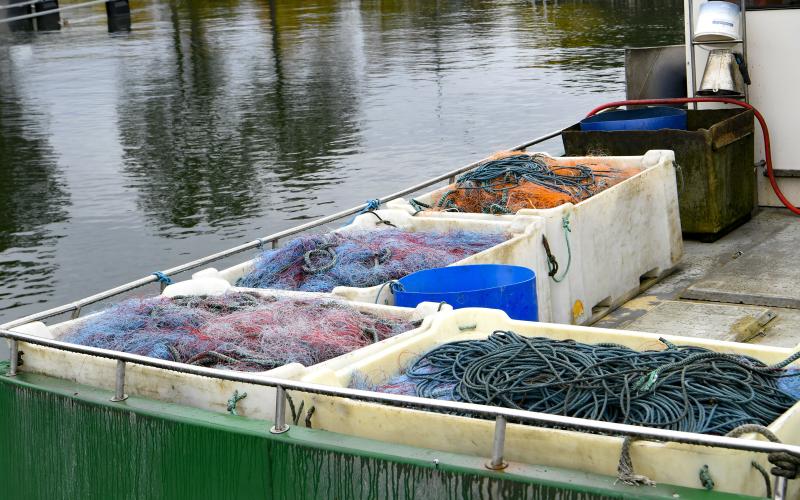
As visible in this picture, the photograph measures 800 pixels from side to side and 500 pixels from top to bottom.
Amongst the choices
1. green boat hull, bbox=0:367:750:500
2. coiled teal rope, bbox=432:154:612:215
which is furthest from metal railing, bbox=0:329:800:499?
coiled teal rope, bbox=432:154:612:215

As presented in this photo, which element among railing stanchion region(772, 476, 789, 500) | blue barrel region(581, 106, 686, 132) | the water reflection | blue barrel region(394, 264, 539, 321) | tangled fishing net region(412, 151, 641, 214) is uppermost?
blue barrel region(581, 106, 686, 132)

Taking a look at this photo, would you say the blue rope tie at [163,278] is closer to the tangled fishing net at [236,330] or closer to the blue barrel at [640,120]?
the tangled fishing net at [236,330]

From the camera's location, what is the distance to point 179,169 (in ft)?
59.7

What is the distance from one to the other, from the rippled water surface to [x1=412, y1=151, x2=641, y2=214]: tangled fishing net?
5952mm

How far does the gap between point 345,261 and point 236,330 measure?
4.14ft

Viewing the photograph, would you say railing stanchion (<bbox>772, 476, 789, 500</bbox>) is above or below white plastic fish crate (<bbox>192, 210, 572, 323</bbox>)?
below

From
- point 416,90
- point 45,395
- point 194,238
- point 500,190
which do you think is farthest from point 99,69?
point 45,395

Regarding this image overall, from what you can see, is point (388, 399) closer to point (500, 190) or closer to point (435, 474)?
point (435, 474)

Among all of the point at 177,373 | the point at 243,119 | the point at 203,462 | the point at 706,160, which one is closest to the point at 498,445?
the point at 203,462

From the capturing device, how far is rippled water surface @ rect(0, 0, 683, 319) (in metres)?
14.8

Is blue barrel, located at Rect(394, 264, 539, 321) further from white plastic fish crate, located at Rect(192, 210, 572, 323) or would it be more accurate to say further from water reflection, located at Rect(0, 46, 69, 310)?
water reflection, located at Rect(0, 46, 69, 310)

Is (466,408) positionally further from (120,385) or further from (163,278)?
(163,278)

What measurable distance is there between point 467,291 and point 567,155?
3609 millimetres

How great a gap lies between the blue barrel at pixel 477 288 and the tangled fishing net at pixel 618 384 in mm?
1102
